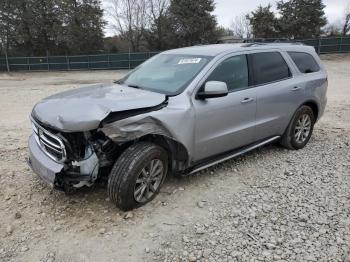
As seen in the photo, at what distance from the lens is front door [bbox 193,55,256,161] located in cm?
381

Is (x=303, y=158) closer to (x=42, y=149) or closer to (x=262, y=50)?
(x=262, y=50)

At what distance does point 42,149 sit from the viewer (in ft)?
11.8

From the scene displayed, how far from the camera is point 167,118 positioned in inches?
136

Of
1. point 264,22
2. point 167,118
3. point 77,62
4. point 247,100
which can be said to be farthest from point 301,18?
point 167,118

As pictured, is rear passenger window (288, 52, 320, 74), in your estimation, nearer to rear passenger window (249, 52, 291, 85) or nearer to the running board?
rear passenger window (249, 52, 291, 85)

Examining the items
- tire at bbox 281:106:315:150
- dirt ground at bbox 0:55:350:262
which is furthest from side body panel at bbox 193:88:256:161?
tire at bbox 281:106:315:150

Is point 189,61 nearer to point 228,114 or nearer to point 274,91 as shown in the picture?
point 228,114

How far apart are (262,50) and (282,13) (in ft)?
97.5

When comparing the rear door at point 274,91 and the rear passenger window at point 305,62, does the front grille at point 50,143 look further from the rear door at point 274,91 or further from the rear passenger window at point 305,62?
the rear passenger window at point 305,62

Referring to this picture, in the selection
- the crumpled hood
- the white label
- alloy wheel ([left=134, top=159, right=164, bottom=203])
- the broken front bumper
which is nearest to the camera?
the crumpled hood

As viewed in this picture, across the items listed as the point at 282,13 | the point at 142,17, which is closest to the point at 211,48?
the point at 282,13

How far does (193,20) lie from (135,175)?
29175 millimetres

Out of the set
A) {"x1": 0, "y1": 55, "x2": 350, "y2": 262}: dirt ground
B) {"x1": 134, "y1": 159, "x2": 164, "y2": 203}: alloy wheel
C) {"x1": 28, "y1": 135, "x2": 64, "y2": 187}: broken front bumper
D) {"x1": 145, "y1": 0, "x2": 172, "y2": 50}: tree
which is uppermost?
{"x1": 145, "y1": 0, "x2": 172, "y2": 50}: tree

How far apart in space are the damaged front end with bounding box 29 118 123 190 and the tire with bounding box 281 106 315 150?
3002 mm
